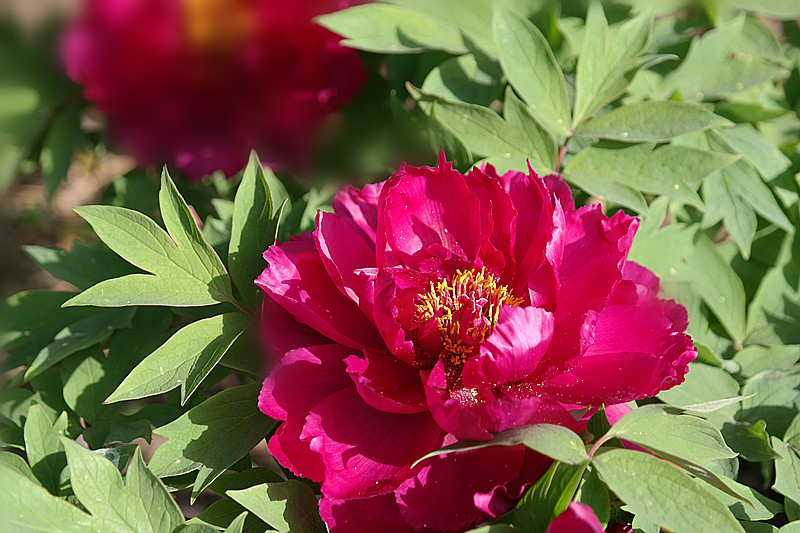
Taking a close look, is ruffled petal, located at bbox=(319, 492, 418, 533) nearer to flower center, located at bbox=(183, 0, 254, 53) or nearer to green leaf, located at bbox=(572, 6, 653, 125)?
green leaf, located at bbox=(572, 6, 653, 125)

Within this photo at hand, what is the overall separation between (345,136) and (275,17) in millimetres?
224

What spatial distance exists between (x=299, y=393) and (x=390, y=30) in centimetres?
57

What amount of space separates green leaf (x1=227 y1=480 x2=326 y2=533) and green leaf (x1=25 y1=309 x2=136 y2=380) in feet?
1.11

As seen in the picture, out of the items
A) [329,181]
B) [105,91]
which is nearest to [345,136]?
[329,181]

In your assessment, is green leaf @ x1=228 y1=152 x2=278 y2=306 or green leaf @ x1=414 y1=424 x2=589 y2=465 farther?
green leaf @ x1=228 y1=152 x2=278 y2=306

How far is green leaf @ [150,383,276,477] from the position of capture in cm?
68

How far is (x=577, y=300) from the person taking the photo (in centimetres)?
67

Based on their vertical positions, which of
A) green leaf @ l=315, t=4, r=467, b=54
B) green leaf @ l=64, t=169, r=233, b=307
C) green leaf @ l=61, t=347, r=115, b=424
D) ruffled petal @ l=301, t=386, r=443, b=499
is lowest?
green leaf @ l=61, t=347, r=115, b=424

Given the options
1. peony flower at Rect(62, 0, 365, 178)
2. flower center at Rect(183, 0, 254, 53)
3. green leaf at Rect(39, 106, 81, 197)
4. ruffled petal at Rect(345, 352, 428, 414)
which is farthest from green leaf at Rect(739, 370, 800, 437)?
green leaf at Rect(39, 106, 81, 197)

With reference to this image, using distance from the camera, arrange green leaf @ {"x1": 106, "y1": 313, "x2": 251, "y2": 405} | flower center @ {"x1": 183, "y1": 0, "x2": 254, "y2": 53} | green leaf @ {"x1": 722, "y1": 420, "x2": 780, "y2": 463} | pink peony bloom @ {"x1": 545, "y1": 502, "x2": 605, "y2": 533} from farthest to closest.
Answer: flower center @ {"x1": 183, "y1": 0, "x2": 254, "y2": 53}
green leaf @ {"x1": 722, "y1": 420, "x2": 780, "y2": 463}
green leaf @ {"x1": 106, "y1": 313, "x2": 251, "y2": 405}
pink peony bloom @ {"x1": 545, "y1": 502, "x2": 605, "y2": 533}

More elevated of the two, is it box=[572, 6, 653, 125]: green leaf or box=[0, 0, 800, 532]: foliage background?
box=[572, 6, 653, 125]: green leaf

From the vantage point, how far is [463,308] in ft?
2.23

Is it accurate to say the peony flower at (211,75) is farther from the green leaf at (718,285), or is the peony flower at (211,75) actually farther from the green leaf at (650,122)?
the green leaf at (718,285)

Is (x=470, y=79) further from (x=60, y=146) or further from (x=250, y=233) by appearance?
(x=60, y=146)
